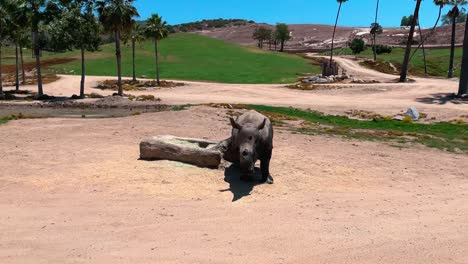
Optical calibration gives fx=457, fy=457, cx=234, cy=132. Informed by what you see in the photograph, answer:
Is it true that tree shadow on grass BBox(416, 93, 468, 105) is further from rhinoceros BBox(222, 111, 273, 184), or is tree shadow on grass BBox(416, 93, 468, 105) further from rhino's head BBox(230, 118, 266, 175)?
rhino's head BBox(230, 118, 266, 175)

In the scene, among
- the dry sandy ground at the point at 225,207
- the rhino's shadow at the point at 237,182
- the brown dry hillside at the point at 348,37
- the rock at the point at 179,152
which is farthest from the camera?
the brown dry hillside at the point at 348,37

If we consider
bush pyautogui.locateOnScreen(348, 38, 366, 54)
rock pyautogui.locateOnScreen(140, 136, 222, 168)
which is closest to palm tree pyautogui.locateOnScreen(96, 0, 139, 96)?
rock pyautogui.locateOnScreen(140, 136, 222, 168)

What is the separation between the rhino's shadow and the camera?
1113 centimetres

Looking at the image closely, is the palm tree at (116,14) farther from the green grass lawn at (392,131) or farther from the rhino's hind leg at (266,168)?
the rhino's hind leg at (266,168)

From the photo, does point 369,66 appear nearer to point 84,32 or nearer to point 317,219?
point 84,32

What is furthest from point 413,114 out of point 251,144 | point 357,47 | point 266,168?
point 357,47

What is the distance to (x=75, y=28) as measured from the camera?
42969mm

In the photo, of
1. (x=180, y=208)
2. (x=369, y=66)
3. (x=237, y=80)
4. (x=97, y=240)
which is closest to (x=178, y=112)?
(x=180, y=208)

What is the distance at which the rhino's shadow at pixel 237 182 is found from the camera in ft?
36.5

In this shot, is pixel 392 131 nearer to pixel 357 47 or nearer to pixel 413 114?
pixel 413 114

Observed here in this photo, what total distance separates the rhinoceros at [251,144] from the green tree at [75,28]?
34704 millimetres

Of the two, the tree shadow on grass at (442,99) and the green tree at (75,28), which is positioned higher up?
the green tree at (75,28)

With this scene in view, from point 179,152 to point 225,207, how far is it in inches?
143

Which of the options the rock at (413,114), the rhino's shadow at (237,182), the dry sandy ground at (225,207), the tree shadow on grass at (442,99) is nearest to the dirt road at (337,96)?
the tree shadow on grass at (442,99)
